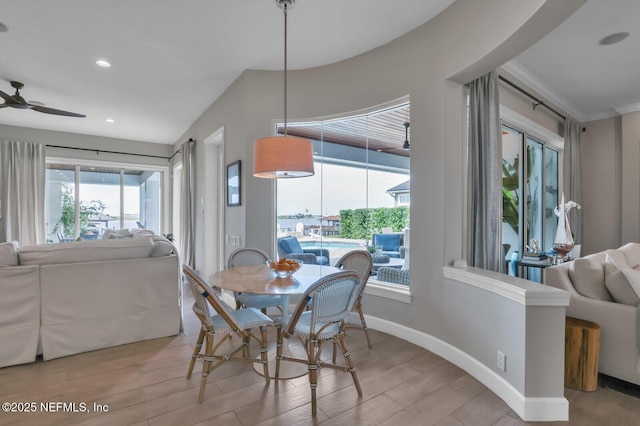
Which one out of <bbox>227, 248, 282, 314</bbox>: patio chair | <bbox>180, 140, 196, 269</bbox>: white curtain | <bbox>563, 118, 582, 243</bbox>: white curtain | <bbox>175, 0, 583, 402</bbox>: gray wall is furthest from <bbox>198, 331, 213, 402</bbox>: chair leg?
<bbox>563, 118, 582, 243</bbox>: white curtain

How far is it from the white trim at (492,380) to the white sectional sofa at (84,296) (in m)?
2.29

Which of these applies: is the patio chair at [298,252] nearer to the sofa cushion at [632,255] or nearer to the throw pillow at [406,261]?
the throw pillow at [406,261]

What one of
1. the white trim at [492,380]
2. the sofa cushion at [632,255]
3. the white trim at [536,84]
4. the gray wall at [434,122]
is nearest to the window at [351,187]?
the gray wall at [434,122]

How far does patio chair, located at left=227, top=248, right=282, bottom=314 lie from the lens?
2.79 m

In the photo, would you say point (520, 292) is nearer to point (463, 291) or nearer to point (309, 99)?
point (463, 291)

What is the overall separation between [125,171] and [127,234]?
100 inches

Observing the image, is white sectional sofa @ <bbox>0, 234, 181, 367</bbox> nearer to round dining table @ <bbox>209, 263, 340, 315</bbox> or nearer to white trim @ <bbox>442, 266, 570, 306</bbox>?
round dining table @ <bbox>209, 263, 340, 315</bbox>

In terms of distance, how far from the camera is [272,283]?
7.30 ft

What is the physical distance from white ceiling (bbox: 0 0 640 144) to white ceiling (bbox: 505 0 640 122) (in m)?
0.01

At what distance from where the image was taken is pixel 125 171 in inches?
293

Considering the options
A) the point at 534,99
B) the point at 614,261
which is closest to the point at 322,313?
the point at 614,261

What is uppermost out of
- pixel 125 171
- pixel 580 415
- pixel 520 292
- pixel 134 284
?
pixel 125 171

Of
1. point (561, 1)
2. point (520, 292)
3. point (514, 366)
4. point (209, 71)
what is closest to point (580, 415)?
point (514, 366)

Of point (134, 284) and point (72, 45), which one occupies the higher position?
point (72, 45)
